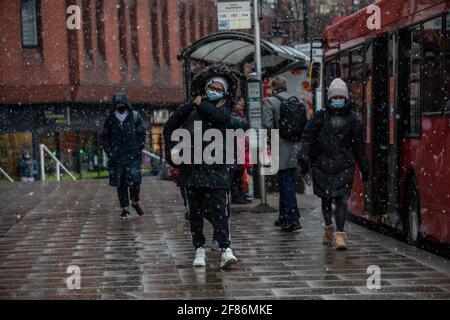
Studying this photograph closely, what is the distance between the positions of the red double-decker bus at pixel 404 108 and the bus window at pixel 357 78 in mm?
13

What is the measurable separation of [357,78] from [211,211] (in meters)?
5.01

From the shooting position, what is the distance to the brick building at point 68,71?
41.9 metres

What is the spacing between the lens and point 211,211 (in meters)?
9.35

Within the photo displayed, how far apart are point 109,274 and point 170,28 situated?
40967mm

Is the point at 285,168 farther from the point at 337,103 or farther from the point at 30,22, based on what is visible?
the point at 30,22

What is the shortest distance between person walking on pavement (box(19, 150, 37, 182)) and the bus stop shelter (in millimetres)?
21357

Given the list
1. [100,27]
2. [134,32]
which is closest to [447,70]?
[100,27]

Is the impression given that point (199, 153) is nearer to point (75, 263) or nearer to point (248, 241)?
point (75, 263)

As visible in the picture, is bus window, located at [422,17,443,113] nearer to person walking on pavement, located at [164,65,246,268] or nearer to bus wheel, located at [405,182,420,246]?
bus wheel, located at [405,182,420,246]

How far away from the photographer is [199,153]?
920 centimetres

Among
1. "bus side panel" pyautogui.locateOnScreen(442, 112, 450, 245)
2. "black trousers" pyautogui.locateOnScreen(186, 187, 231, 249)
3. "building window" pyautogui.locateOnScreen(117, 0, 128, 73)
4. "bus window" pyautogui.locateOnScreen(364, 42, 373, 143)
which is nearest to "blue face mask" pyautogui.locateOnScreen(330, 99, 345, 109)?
"bus side panel" pyautogui.locateOnScreen(442, 112, 450, 245)

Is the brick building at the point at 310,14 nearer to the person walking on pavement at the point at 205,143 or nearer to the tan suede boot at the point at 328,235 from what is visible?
the tan suede boot at the point at 328,235

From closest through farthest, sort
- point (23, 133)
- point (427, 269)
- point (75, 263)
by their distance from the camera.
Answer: point (427, 269), point (75, 263), point (23, 133)

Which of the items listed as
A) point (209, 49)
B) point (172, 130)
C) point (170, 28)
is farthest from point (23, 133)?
point (172, 130)
